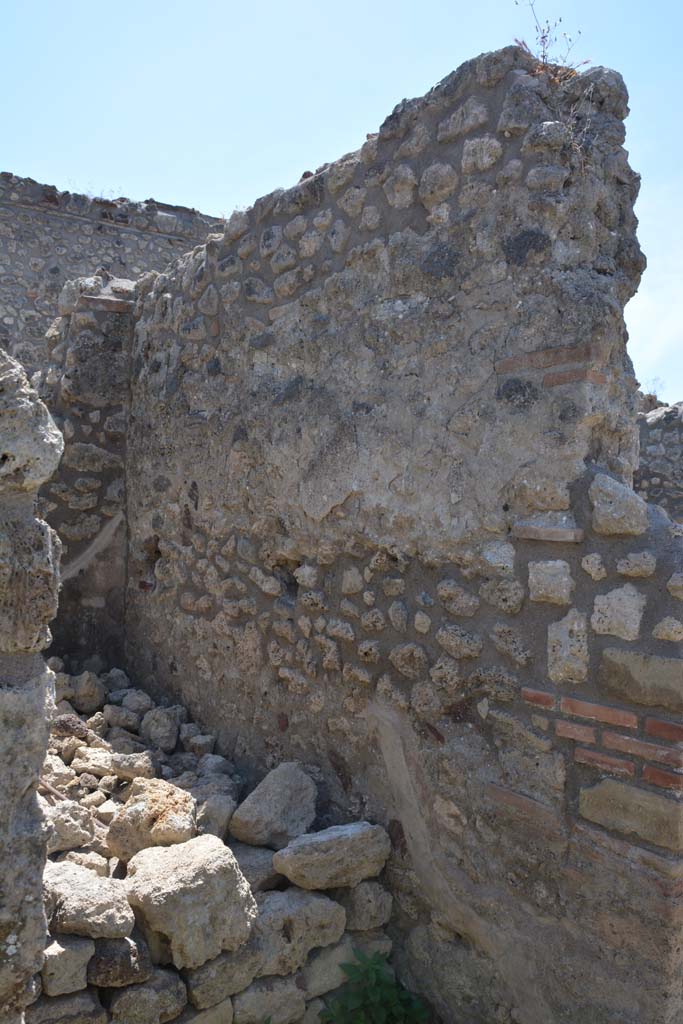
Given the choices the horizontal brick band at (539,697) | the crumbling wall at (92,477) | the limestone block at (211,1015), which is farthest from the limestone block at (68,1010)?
the crumbling wall at (92,477)

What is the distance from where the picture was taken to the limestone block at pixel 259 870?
262 cm

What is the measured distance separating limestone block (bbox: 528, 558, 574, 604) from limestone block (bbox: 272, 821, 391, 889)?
1.01 m

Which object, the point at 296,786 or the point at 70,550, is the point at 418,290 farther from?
the point at 70,550

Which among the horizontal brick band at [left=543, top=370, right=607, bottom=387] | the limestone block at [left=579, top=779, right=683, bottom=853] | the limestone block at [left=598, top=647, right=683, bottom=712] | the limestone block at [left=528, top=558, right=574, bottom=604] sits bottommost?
the limestone block at [left=579, top=779, right=683, bottom=853]

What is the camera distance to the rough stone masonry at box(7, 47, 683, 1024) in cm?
217

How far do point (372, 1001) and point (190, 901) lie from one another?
2.40 ft

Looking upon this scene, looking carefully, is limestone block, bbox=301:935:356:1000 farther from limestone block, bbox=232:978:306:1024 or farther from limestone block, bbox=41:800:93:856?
limestone block, bbox=41:800:93:856

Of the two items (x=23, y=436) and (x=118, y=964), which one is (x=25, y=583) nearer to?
(x=23, y=436)

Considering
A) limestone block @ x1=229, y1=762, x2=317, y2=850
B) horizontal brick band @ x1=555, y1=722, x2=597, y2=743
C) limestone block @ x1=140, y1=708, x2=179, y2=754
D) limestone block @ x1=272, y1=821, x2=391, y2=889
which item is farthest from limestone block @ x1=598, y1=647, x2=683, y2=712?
limestone block @ x1=140, y1=708, x2=179, y2=754

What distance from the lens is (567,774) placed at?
225cm

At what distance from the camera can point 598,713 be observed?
2.19 meters

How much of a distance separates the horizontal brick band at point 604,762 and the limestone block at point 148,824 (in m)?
1.24

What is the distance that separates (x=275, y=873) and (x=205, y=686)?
1186mm

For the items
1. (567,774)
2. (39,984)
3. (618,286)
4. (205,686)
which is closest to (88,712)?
(205,686)
